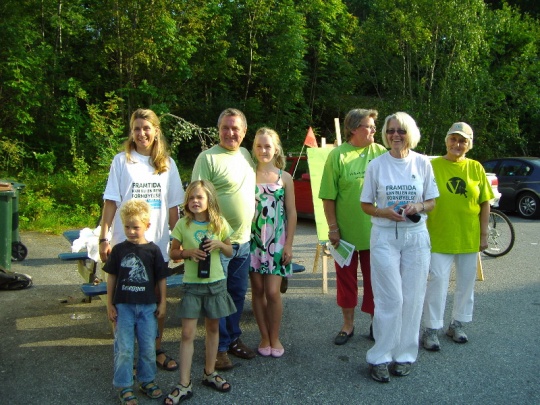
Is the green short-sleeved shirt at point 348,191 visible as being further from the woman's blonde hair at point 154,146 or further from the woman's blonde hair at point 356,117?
the woman's blonde hair at point 154,146

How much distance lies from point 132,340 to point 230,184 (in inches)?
51.0

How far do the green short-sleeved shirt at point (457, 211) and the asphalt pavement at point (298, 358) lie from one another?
867 millimetres

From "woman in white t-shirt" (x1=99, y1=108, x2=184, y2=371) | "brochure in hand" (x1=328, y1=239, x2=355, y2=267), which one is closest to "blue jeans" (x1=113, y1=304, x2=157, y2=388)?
"woman in white t-shirt" (x1=99, y1=108, x2=184, y2=371)

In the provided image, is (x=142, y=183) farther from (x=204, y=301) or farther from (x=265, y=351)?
(x=265, y=351)

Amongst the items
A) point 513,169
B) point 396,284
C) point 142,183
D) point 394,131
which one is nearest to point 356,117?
point 394,131

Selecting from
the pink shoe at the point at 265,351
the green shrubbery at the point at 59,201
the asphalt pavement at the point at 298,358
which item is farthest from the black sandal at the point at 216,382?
the green shrubbery at the point at 59,201

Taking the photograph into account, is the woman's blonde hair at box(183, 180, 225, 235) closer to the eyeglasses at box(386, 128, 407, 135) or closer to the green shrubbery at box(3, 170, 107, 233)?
the eyeglasses at box(386, 128, 407, 135)

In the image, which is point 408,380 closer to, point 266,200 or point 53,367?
point 266,200

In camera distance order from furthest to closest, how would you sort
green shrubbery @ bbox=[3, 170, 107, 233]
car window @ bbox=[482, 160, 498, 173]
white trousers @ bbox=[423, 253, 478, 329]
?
car window @ bbox=[482, 160, 498, 173], green shrubbery @ bbox=[3, 170, 107, 233], white trousers @ bbox=[423, 253, 478, 329]

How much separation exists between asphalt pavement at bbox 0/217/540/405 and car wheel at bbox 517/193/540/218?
7816 millimetres

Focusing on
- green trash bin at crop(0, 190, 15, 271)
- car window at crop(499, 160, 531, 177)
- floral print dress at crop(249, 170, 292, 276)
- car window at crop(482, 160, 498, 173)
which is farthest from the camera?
car window at crop(482, 160, 498, 173)

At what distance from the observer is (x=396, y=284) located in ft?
12.6

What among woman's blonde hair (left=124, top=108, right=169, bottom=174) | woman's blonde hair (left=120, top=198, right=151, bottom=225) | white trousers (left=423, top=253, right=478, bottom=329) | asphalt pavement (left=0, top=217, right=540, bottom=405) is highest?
woman's blonde hair (left=124, top=108, right=169, bottom=174)

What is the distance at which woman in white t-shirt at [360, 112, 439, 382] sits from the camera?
385cm
